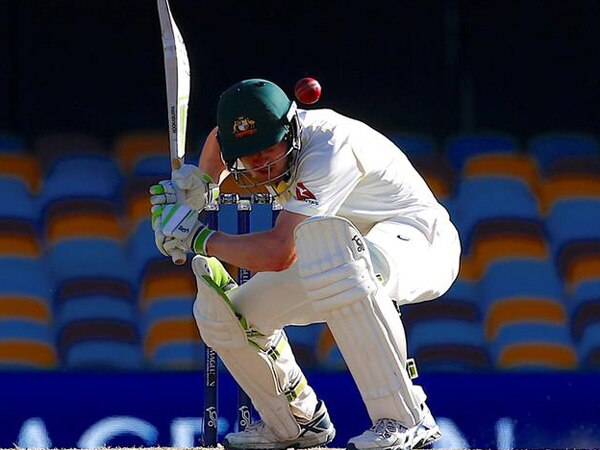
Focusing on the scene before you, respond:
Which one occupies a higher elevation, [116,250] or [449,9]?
[449,9]

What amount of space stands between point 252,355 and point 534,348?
206 centimetres

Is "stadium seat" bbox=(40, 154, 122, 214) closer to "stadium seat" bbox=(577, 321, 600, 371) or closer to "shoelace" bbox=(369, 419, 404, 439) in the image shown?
"stadium seat" bbox=(577, 321, 600, 371)

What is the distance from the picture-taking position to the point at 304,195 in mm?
3254

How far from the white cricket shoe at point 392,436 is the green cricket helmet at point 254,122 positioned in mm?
610

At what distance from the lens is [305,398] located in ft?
11.6

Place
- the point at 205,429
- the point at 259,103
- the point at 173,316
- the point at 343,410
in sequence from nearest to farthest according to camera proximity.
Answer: the point at 259,103
the point at 205,429
the point at 343,410
the point at 173,316

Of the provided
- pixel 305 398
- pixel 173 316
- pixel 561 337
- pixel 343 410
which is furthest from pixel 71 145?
pixel 305 398

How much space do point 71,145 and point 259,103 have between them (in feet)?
7.38

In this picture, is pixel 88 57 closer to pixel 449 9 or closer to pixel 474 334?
pixel 449 9

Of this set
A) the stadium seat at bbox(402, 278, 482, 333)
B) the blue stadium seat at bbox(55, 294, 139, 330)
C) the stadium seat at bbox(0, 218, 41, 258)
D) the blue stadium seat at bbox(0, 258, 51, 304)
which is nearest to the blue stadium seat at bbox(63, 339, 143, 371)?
the blue stadium seat at bbox(55, 294, 139, 330)

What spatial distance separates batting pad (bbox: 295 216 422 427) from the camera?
3.14 metres

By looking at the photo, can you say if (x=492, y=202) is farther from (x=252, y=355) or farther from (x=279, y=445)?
(x=252, y=355)

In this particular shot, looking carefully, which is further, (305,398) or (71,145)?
(71,145)

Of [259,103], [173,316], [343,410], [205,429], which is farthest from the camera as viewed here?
[173,316]
